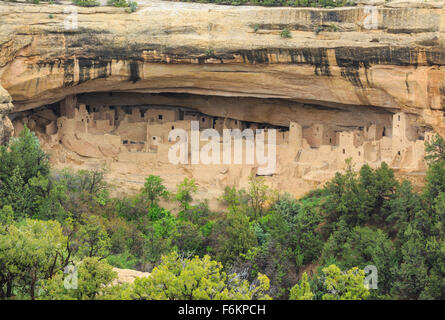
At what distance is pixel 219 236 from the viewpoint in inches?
877

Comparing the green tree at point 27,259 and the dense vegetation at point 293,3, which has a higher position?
the dense vegetation at point 293,3

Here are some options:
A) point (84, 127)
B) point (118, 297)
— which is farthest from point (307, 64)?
point (118, 297)

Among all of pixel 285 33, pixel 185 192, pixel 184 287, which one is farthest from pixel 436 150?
pixel 184 287

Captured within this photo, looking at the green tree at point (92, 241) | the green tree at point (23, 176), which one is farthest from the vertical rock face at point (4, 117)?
the green tree at point (92, 241)

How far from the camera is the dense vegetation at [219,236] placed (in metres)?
15.0

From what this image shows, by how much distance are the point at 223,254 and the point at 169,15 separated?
292 inches

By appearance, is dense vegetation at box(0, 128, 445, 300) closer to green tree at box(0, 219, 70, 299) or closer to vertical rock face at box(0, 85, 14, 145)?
green tree at box(0, 219, 70, 299)

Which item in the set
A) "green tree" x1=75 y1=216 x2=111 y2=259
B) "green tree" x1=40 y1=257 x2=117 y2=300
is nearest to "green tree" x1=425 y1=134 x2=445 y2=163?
"green tree" x1=75 y1=216 x2=111 y2=259

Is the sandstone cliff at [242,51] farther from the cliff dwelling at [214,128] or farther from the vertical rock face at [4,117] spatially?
the vertical rock face at [4,117]

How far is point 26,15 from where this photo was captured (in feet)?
81.3

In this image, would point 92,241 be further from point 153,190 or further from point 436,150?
point 436,150

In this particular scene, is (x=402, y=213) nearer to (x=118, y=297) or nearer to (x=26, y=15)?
(x=118, y=297)

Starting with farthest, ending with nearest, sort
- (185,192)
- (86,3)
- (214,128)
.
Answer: (214,128) → (86,3) → (185,192)

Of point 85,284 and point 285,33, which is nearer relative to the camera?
point 85,284
